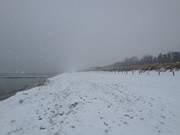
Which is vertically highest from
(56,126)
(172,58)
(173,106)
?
(172,58)

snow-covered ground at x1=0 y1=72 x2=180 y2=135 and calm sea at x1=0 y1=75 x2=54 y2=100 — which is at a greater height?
snow-covered ground at x1=0 y1=72 x2=180 y2=135

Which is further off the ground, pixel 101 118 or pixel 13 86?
pixel 101 118

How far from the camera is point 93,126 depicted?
865 centimetres

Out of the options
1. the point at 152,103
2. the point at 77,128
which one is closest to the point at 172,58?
the point at 152,103

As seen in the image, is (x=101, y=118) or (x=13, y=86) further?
(x=13, y=86)

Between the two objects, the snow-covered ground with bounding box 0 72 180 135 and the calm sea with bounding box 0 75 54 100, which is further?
the calm sea with bounding box 0 75 54 100

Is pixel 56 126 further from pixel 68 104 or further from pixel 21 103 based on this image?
pixel 21 103

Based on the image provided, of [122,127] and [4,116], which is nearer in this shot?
[122,127]

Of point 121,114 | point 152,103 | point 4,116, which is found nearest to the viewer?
point 121,114

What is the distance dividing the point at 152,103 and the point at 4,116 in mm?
13043

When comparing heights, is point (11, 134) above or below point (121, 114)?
below

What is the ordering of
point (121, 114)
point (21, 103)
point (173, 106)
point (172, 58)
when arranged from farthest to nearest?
point (172, 58) < point (21, 103) < point (173, 106) < point (121, 114)

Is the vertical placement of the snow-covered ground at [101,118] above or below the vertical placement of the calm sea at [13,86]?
above

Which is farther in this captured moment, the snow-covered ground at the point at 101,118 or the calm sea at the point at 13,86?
the calm sea at the point at 13,86
